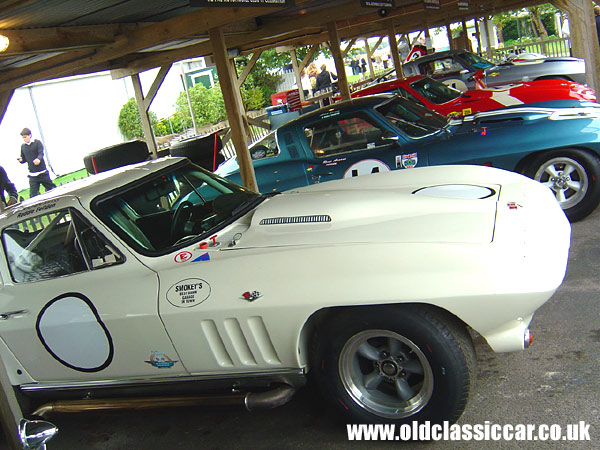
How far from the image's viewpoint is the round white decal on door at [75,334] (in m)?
3.78

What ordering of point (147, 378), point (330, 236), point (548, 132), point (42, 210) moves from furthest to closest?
point (548, 132) < point (42, 210) < point (147, 378) < point (330, 236)

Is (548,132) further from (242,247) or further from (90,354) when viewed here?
(90,354)

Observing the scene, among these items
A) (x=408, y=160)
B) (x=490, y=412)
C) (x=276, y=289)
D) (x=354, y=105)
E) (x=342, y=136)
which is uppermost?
(x=354, y=105)

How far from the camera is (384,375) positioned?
332cm

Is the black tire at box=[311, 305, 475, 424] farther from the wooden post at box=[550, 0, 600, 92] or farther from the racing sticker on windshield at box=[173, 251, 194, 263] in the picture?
the wooden post at box=[550, 0, 600, 92]

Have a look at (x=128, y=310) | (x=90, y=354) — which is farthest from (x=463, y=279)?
(x=90, y=354)

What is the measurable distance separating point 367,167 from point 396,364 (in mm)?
3880

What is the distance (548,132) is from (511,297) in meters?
3.75

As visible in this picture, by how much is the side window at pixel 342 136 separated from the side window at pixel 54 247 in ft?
12.0

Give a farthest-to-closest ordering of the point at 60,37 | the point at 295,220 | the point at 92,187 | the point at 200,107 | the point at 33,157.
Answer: the point at 200,107 → the point at 33,157 → the point at 60,37 → the point at 92,187 → the point at 295,220

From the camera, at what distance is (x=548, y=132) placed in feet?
20.0

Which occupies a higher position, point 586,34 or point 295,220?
point 586,34

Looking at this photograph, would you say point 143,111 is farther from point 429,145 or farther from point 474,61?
point 474,61

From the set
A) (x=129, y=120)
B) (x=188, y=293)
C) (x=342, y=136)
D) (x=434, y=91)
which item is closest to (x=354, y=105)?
(x=342, y=136)
